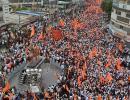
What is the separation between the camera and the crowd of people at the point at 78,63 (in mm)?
27453

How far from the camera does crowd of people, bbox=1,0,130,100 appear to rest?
2745 cm

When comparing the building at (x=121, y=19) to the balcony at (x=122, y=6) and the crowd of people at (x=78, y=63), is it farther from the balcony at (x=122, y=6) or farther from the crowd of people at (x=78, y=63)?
the crowd of people at (x=78, y=63)

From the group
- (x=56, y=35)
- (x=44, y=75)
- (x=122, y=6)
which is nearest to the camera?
(x=44, y=75)

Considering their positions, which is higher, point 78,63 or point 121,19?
point 121,19

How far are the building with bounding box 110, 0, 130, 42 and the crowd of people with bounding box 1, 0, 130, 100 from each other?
1.17 m

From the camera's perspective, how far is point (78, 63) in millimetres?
33250

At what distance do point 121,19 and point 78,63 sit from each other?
1758 cm

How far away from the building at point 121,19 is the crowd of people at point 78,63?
1166 mm

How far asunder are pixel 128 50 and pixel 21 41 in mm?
12203

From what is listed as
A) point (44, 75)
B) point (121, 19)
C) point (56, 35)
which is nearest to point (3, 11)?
point (56, 35)

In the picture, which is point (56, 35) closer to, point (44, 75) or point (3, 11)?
point (44, 75)

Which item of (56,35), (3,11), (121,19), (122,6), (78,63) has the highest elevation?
(122,6)

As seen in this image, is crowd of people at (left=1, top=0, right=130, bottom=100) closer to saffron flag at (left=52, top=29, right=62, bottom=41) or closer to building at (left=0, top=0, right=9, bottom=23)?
saffron flag at (left=52, top=29, right=62, bottom=41)

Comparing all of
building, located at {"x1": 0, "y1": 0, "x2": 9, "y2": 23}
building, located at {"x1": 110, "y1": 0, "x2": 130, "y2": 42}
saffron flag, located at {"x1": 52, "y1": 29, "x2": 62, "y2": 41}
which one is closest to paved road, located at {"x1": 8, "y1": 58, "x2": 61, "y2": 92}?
saffron flag, located at {"x1": 52, "y1": 29, "x2": 62, "y2": 41}
